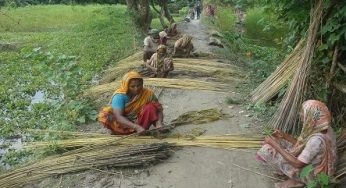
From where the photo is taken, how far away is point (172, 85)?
320 inches

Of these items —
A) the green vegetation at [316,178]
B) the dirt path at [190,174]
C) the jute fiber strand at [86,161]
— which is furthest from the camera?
the jute fiber strand at [86,161]

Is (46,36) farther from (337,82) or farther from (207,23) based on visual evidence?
(337,82)

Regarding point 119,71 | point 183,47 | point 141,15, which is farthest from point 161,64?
point 141,15

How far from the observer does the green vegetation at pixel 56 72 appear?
6.91m

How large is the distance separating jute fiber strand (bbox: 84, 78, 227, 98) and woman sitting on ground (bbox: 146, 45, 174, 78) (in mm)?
359

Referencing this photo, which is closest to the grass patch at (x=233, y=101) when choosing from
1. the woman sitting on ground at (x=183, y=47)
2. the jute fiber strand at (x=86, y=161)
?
the jute fiber strand at (x=86, y=161)

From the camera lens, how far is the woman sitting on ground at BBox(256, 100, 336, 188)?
3.81 meters

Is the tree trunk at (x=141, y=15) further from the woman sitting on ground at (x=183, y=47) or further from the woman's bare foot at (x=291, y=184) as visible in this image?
the woman's bare foot at (x=291, y=184)

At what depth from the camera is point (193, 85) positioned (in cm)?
803

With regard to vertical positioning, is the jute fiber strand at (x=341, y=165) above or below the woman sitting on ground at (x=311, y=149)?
below

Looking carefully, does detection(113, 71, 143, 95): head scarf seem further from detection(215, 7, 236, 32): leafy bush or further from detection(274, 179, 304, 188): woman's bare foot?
detection(215, 7, 236, 32): leafy bush

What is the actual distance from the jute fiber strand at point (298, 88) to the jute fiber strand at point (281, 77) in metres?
0.38

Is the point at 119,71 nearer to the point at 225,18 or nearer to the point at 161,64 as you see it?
Answer: the point at 161,64

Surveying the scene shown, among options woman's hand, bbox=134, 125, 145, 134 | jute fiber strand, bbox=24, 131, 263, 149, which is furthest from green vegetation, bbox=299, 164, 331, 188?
woman's hand, bbox=134, 125, 145, 134
